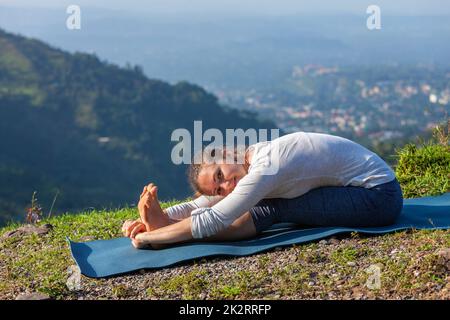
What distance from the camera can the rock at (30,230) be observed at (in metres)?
6.43

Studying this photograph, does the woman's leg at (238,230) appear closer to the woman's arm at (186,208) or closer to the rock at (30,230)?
the woman's arm at (186,208)

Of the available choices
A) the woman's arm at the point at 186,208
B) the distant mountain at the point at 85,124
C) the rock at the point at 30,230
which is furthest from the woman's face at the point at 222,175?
the distant mountain at the point at 85,124

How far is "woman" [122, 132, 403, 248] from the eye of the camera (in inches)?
192

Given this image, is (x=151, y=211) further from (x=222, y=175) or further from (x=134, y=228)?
(x=222, y=175)

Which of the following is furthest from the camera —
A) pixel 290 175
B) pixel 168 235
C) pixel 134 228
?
pixel 134 228

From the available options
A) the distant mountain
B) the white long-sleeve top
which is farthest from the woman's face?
the distant mountain

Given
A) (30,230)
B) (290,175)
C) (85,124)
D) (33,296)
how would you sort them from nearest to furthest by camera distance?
1. (33,296)
2. (290,175)
3. (30,230)
4. (85,124)

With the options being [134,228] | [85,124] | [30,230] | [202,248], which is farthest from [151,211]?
[85,124]

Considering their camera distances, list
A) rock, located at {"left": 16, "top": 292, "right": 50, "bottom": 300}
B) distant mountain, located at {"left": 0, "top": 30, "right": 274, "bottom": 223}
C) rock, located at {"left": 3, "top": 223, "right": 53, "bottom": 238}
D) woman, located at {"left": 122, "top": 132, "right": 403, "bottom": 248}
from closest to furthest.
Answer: rock, located at {"left": 16, "top": 292, "right": 50, "bottom": 300}, woman, located at {"left": 122, "top": 132, "right": 403, "bottom": 248}, rock, located at {"left": 3, "top": 223, "right": 53, "bottom": 238}, distant mountain, located at {"left": 0, "top": 30, "right": 274, "bottom": 223}

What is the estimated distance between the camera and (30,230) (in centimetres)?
650

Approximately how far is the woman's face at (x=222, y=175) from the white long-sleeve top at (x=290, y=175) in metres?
0.14

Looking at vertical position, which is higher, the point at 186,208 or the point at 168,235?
the point at 186,208

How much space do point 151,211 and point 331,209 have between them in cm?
129

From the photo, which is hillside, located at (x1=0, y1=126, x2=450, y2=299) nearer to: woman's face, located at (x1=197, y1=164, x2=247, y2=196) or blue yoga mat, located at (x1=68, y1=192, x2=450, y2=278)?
blue yoga mat, located at (x1=68, y1=192, x2=450, y2=278)
